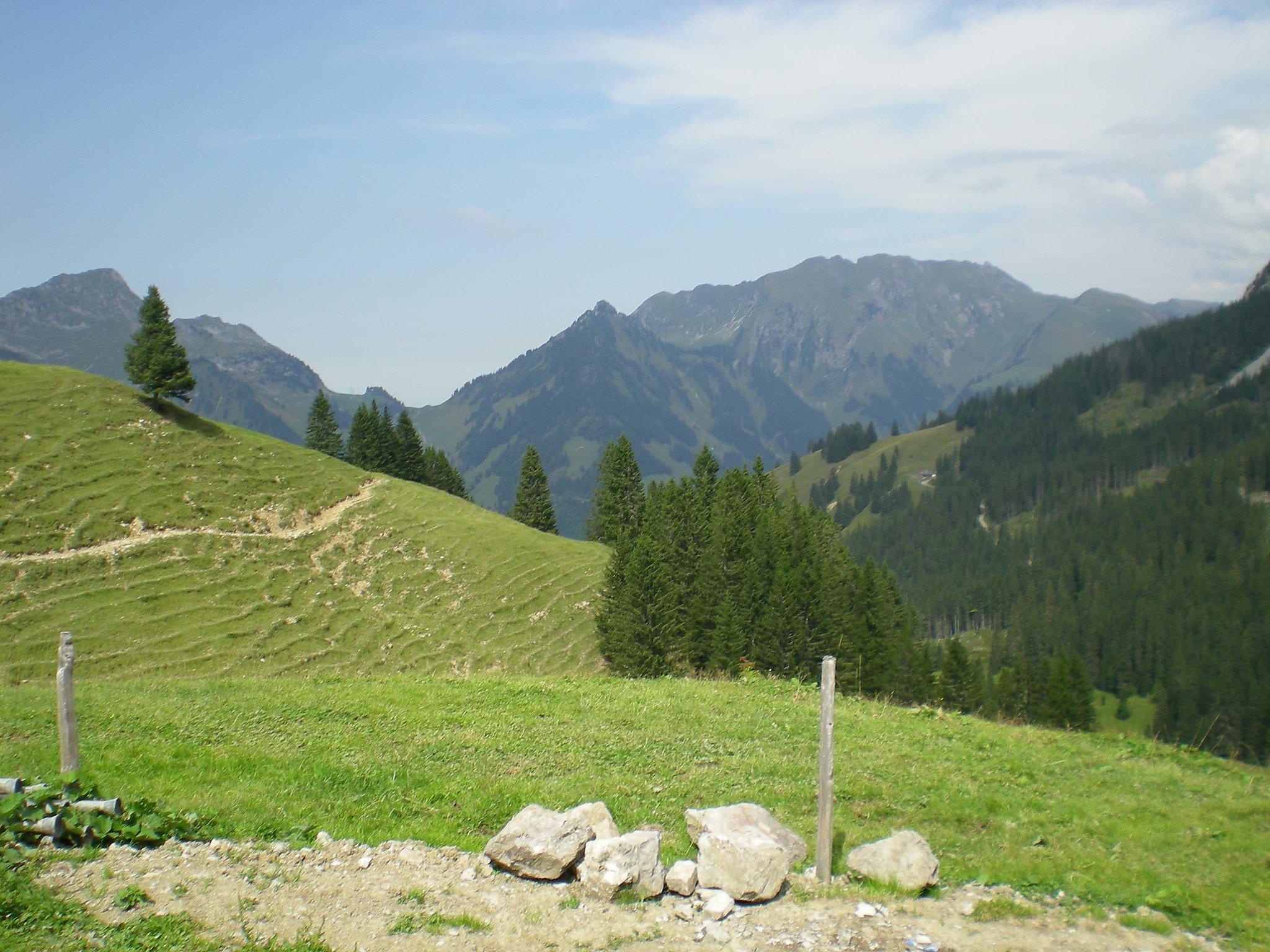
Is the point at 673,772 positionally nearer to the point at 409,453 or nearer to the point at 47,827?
the point at 47,827

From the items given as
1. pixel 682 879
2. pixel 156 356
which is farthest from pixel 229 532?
pixel 682 879

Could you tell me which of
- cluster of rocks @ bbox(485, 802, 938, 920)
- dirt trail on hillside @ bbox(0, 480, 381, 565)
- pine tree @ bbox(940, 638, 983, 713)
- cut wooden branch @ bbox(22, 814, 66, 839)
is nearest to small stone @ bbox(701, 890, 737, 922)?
cluster of rocks @ bbox(485, 802, 938, 920)

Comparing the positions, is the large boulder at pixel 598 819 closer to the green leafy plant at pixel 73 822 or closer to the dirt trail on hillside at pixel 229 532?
the green leafy plant at pixel 73 822

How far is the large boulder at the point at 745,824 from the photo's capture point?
1156cm

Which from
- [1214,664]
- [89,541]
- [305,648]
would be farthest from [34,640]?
[1214,664]

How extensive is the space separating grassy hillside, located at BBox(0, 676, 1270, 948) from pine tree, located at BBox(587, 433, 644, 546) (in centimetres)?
6819

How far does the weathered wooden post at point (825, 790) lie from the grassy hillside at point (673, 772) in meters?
1.34

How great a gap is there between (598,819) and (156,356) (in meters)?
79.8

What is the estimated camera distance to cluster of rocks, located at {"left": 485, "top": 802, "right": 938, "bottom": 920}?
35.1 ft

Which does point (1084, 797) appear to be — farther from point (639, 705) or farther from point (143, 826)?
point (143, 826)

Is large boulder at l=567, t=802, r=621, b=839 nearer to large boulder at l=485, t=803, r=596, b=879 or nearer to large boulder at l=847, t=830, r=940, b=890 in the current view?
large boulder at l=485, t=803, r=596, b=879

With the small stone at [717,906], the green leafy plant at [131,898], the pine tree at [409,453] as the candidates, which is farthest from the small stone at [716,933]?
the pine tree at [409,453]

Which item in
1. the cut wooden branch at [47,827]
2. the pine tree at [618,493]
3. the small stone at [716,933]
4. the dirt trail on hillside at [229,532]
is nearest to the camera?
the small stone at [716,933]

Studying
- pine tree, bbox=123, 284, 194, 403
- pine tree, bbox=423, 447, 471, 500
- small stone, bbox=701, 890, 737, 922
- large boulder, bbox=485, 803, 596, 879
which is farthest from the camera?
pine tree, bbox=423, 447, 471, 500
